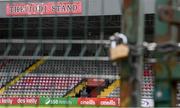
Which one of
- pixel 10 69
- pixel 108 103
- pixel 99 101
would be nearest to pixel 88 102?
pixel 99 101

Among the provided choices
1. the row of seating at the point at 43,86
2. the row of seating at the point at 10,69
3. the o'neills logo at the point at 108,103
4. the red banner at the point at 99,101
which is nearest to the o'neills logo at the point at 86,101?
the red banner at the point at 99,101

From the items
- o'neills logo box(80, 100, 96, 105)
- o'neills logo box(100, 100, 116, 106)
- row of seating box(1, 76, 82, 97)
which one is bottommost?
o'neills logo box(100, 100, 116, 106)

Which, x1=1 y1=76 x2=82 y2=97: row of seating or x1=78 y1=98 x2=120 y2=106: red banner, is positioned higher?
x1=1 y1=76 x2=82 y2=97: row of seating

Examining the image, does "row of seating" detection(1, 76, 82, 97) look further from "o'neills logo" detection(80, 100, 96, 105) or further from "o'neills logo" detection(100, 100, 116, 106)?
"o'neills logo" detection(100, 100, 116, 106)

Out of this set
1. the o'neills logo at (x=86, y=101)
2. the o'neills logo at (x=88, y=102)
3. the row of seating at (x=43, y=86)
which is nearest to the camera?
the o'neills logo at (x=88, y=102)

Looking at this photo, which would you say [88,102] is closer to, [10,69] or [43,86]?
[43,86]

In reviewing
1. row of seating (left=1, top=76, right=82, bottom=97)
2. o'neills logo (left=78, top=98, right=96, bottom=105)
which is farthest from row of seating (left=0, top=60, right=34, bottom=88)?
o'neills logo (left=78, top=98, right=96, bottom=105)

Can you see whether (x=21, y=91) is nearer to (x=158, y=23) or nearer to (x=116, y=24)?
(x=116, y=24)

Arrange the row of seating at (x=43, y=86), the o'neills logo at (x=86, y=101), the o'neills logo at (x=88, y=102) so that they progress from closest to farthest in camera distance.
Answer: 1. the o'neills logo at (x=88, y=102)
2. the o'neills logo at (x=86, y=101)
3. the row of seating at (x=43, y=86)

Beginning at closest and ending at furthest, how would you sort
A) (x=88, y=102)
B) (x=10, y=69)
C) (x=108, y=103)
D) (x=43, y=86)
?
1. (x=10, y=69)
2. (x=88, y=102)
3. (x=108, y=103)
4. (x=43, y=86)

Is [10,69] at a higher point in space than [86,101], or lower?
higher

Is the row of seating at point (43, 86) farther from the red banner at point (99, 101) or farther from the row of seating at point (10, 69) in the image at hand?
the red banner at point (99, 101)

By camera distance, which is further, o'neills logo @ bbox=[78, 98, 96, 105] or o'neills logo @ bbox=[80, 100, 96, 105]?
o'neills logo @ bbox=[78, 98, 96, 105]

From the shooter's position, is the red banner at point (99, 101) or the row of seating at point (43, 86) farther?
the row of seating at point (43, 86)
